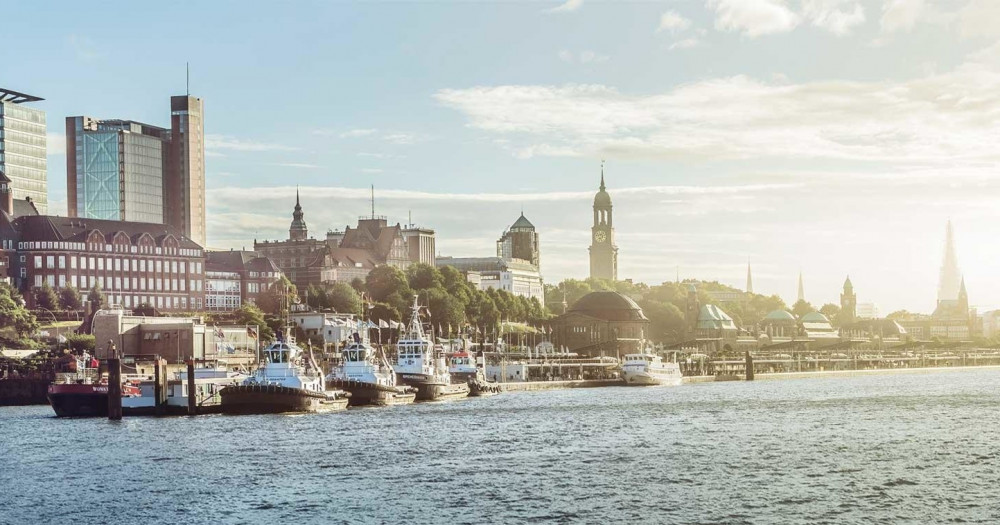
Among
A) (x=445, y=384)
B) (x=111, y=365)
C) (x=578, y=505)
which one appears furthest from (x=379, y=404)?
(x=578, y=505)

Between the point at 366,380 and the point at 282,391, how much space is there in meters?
20.1

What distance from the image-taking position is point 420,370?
5910 inches

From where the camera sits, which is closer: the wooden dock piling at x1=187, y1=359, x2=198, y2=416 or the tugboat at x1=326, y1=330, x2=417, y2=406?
the wooden dock piling at x1=187, y1=359, x2=198, y2=416

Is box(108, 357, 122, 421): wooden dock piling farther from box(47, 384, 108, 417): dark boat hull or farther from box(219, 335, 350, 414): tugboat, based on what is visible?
box(219, 335, 350, 414): tugboat

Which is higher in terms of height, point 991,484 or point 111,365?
point 111,365

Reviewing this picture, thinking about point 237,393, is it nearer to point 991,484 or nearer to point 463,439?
point 463,439

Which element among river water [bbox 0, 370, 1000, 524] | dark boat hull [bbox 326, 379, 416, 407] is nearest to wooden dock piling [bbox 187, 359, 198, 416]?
river water [bbox 0, 370, 1000, 524]

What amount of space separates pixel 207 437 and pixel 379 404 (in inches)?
1517

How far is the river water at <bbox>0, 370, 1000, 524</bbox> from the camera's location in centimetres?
6800

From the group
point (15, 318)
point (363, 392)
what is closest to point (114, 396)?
point (363, 392)

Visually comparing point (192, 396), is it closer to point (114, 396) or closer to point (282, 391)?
point (114, 396)

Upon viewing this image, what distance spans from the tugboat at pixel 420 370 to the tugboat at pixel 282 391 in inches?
643

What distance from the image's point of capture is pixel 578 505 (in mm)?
69375

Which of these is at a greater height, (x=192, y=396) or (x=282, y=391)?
(x=282, y=391)
